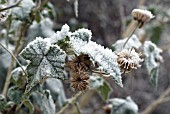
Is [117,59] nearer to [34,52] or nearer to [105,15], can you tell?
[34,52]

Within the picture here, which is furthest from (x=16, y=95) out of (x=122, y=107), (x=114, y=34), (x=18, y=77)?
(x=114, y=34)

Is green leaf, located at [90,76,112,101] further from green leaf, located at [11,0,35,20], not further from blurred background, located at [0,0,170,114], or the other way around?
blurred background, located at [0,0,170,114]

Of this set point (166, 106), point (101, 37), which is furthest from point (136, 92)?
point (101, 37)

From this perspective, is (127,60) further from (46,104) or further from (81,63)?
(46,104)

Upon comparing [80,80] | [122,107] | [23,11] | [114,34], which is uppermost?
[114,34]

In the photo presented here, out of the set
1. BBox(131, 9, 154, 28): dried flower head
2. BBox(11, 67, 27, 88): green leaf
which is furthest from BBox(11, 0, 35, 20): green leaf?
BBox(131, 9, 154, 28): dried flower head
